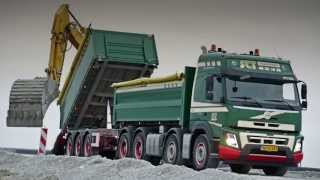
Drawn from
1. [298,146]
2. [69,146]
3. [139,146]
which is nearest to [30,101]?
[69,146]

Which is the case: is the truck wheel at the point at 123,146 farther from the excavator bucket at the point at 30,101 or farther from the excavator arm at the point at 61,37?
the excavator arm at the point at 61,37

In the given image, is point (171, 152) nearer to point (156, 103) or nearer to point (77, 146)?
point (156, 103)

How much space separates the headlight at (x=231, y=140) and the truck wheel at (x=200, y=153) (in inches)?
20.9

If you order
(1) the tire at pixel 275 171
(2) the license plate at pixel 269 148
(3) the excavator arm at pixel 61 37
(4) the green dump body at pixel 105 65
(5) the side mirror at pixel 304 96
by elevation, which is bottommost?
(1) the tire at pixel 275 171

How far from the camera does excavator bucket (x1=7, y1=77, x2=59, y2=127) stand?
21281mm

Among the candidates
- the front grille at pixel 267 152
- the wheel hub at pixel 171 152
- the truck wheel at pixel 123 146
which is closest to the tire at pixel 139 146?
the truck wheel at pixel 123 146

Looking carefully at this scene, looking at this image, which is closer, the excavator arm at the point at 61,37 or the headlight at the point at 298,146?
the headlight at the point at 298,146

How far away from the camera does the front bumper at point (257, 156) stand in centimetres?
1253

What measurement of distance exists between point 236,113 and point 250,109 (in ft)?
0.99

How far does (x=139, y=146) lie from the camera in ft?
53.1

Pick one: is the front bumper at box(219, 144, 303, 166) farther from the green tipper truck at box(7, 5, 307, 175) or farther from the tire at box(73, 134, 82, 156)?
the tire at box(73, 134, 82, 156)

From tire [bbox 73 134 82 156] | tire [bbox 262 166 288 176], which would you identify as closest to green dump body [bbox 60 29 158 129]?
tire [bbox 73 134 82 156]

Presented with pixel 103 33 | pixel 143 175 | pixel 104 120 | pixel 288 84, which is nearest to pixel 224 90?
pixel 288 84

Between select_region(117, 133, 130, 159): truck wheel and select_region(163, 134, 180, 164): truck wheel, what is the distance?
6.99ft
